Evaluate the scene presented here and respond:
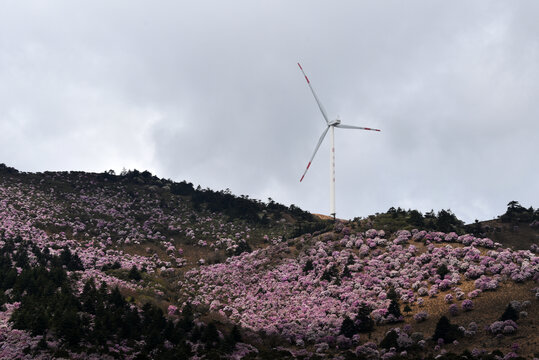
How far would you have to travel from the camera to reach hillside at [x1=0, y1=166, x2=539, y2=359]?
62406 millimetres

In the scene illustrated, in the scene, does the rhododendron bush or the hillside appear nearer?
the hillside

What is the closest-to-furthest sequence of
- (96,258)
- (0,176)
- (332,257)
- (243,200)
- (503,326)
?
(503,326)
(332,257)
(96,258)
(0,176)
(243,200)

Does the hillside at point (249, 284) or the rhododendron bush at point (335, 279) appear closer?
the hillside at point (249, 284)

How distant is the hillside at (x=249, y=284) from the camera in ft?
205

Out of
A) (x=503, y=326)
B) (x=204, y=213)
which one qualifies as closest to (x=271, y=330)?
(x=503, y=326)

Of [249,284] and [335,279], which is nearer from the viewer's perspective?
[335,279]

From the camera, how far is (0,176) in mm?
151875

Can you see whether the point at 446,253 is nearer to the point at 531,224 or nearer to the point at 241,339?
the point at 531,224

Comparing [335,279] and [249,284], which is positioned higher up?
[249,284]

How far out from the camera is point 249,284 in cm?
9906

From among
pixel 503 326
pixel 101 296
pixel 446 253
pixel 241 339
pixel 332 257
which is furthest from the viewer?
pixel 332 257

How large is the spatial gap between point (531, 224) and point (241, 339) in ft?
244

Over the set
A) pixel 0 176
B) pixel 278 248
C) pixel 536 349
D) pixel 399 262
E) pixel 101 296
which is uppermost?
pixel 0 176

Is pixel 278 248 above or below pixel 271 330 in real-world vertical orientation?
above
